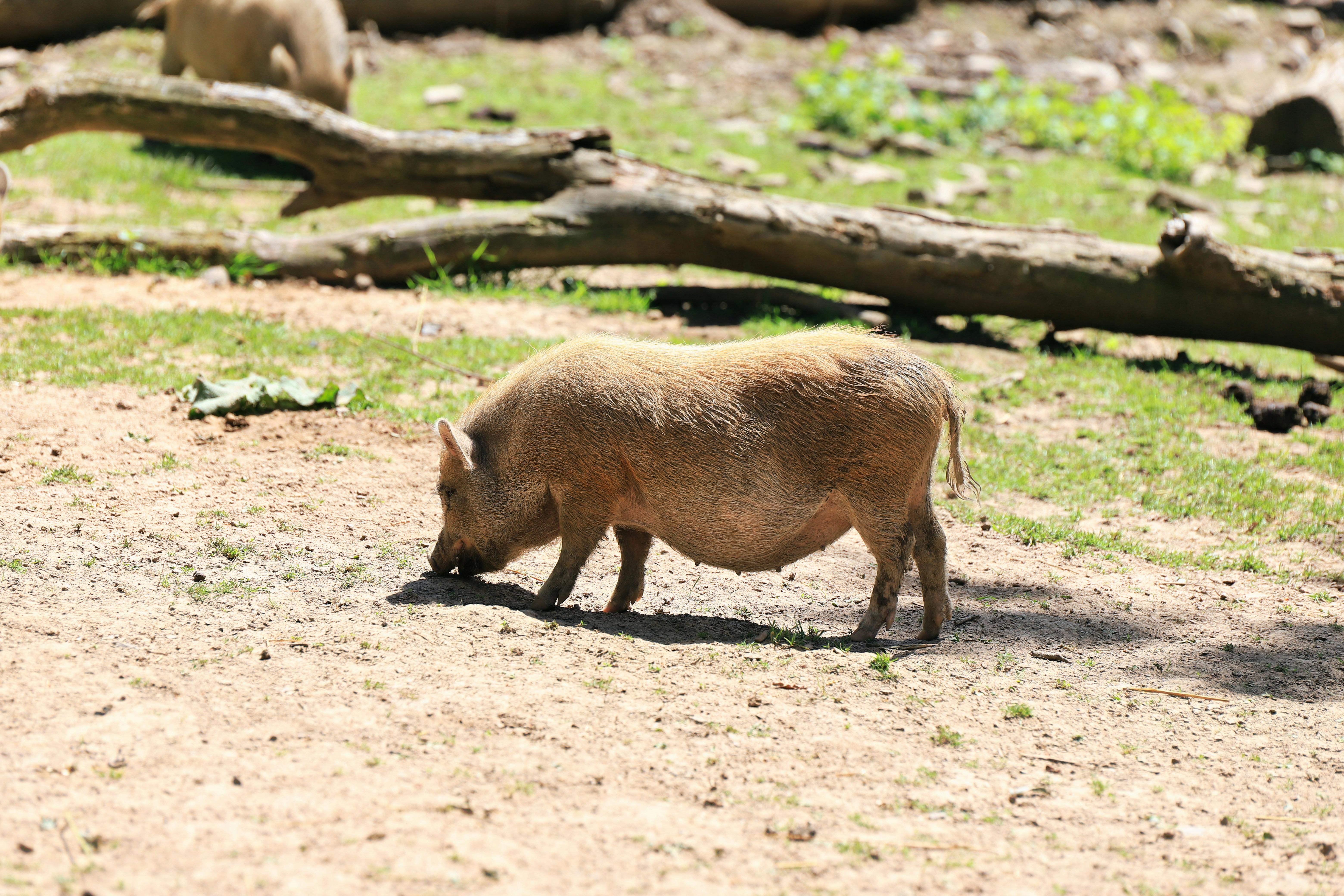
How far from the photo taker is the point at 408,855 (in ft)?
9.47

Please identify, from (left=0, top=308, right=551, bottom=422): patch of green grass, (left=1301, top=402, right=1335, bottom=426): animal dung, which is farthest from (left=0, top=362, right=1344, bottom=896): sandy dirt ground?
(left=1301, top=402, right=1335, bottom=426): animal dung

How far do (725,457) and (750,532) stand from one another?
31 centimetres

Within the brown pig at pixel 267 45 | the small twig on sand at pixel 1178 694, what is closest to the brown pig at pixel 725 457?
the small twig on sand at pixel 1178 694

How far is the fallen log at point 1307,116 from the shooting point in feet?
45.8

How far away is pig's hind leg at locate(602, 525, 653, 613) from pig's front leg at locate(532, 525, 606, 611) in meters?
0.21

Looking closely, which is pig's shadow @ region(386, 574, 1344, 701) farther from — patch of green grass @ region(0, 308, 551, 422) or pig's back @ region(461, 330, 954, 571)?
patch of green grass @ region(0, 308, 551, 422)

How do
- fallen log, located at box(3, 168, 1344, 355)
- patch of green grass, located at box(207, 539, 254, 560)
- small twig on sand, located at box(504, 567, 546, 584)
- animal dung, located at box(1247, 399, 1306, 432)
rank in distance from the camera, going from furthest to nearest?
fallen log, located at box(3, 168, 1344, 355), animal dung, located at box(1247, 399, 1306, 432), small twig on sand, located at box(504, 567, 546, 584), patch of green grass, located at box(207, 539, 254, 560)

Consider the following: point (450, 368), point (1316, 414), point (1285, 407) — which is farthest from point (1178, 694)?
point (450, 368)

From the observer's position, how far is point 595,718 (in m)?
3.67

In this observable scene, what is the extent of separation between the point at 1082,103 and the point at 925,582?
1270 centimetres

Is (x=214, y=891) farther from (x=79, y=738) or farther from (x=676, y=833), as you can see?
(x=676, y=833)

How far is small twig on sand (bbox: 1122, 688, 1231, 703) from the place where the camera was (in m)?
4.25

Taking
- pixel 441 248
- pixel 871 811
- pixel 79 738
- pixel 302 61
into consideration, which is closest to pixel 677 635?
pixel 871 811

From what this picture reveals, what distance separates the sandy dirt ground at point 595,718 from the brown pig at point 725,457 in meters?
0.31
